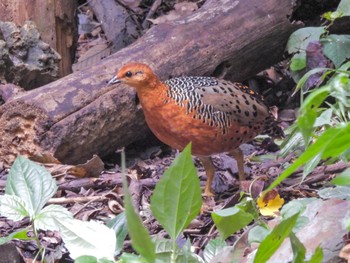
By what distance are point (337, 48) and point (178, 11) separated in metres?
2.58

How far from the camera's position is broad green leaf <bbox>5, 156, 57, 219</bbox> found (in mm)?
2475

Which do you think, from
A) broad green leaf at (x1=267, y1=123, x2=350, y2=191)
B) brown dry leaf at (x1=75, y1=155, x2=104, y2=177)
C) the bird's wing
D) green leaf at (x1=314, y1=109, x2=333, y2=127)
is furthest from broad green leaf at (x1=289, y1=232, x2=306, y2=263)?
brown dry leaf at (x1=75, y1=155, x2=104, y2=177)

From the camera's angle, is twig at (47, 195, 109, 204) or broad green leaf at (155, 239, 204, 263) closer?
broad green leaf at (155, 239, 204, 263)

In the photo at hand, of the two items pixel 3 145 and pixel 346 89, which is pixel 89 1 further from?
pixel 346 89

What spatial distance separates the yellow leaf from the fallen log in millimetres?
1533

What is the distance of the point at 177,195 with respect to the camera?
1.88 meters

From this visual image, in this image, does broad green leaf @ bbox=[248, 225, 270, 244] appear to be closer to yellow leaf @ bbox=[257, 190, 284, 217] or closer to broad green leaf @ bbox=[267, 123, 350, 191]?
broad green leaf @ bbox=[267, 123, 350, 191]

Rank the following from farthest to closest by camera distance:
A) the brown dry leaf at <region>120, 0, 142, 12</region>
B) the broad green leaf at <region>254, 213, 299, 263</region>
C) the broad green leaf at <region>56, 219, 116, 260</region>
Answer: the brown dry leaf at <region>120, 0, 142, 12</region>, the broad green leaf at <region>56, 219, 116, 260</region>, the broad green leaf at <region>254, 213, 299, 263</region>

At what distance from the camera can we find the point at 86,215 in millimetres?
3885

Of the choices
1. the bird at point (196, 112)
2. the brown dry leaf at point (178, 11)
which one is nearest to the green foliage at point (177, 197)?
the bird at point (196, 112)

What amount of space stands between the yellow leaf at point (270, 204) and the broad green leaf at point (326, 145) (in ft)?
5.82

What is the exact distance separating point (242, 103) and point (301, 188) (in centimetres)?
68

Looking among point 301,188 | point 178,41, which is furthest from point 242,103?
point 178,41

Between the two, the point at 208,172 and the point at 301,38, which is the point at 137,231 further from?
the point at 301,38
